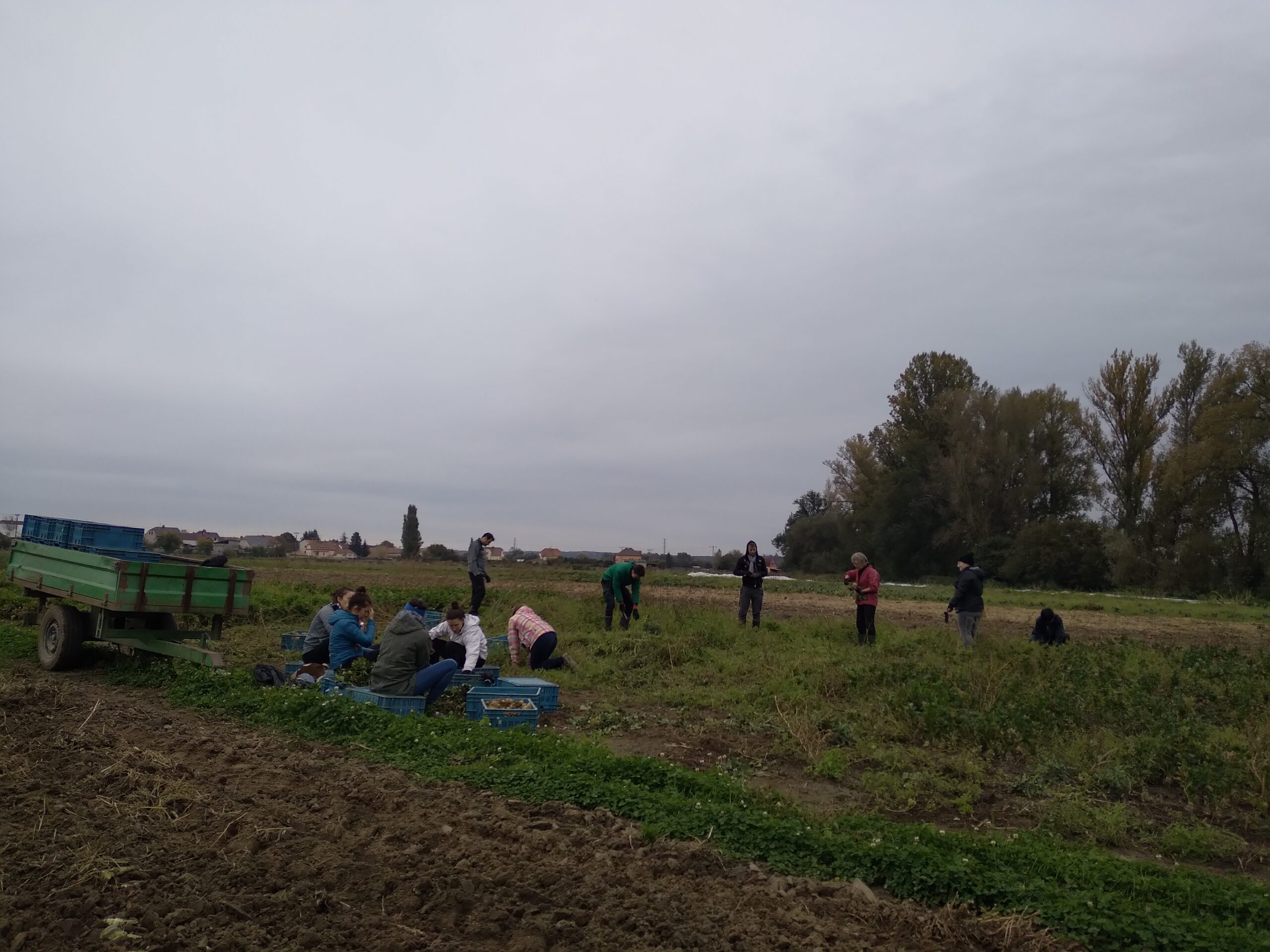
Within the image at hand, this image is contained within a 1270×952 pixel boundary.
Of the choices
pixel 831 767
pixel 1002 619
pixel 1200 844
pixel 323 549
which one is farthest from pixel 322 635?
pixel 323 549

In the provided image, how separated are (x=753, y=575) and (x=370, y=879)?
453 inches

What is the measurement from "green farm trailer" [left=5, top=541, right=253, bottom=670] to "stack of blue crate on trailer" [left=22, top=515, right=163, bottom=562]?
0.85 feet

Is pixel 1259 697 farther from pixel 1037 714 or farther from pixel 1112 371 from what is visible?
pixel 1112 371

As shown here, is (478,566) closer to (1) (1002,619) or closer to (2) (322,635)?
(2) (322,635)

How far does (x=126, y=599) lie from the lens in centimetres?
1060

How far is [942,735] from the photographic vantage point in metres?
8.52

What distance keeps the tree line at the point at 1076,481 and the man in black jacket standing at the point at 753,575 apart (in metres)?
34.2

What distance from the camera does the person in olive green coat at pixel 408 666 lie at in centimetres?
931

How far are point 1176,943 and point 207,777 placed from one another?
6.40 m

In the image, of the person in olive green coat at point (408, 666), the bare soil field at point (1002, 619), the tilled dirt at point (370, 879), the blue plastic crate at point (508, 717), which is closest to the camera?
the tilled dirt at point (370, 879)

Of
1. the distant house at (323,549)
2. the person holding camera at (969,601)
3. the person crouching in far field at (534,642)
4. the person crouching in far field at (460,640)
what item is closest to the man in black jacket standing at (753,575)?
the person holding camera at (969,601)

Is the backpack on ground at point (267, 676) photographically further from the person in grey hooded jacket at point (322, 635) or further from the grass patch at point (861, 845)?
the grass patch at point (861, 845)

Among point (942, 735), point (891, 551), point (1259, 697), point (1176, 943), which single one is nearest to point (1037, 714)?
point (942, 735)

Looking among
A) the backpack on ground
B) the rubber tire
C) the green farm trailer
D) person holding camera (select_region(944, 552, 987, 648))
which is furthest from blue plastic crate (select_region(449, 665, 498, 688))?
person holding camera (select_region(944, 552, 987, 648))
